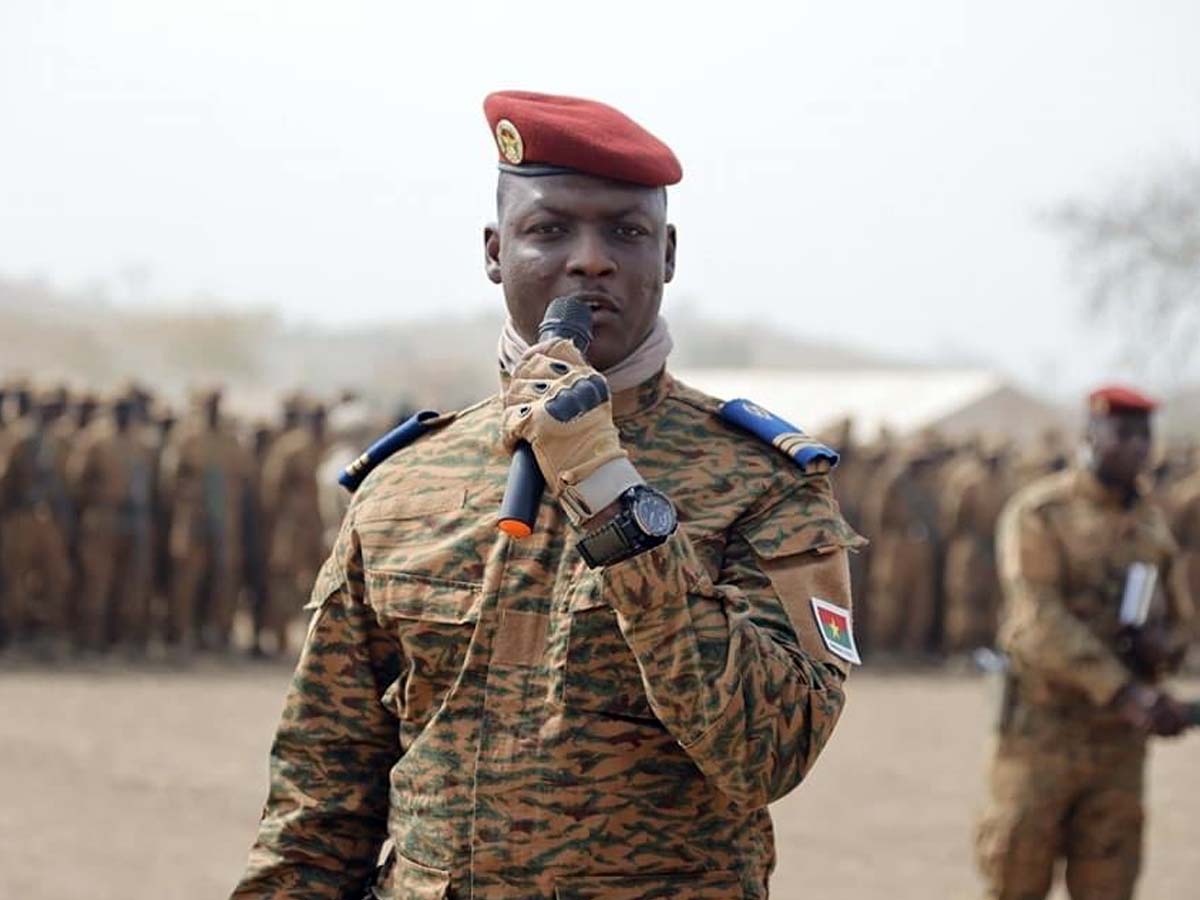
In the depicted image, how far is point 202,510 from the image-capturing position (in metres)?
15.9

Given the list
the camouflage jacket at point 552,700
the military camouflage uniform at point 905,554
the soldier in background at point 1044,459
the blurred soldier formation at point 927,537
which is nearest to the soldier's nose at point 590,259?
the camouflage jacket at point 552,700

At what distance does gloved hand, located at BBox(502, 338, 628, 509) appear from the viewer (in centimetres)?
233

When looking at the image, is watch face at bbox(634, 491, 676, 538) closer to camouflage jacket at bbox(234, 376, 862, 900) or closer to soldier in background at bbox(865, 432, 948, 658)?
camouflage jacket at bbox(234, 376, 862, 900)

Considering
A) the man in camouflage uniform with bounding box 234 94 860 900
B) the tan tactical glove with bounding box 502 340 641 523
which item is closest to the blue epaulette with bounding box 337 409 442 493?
the man in camouflage uniform with bounding box 234 94 860 900

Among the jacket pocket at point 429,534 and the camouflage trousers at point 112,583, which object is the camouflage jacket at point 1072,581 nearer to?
the jacket pocket at point 429,534

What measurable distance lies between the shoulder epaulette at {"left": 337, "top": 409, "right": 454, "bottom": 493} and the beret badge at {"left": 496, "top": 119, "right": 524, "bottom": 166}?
1.35ft

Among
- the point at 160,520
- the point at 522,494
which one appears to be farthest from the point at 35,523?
the point at 522,494

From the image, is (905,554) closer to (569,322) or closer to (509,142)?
(509,142)

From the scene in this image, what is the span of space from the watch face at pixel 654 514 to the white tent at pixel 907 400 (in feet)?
109

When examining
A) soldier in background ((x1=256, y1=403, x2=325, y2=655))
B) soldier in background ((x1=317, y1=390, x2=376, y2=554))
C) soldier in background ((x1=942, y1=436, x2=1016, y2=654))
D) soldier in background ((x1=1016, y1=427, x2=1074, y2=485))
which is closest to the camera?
soldier in background ((x1=317, y1=390, x2=376, y2=554))

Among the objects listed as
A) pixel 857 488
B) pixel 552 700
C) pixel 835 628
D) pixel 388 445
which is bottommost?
pixel 857 488

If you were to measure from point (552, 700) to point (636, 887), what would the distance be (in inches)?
10.4

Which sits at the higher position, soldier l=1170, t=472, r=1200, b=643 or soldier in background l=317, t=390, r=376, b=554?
soldier in background l=317, t=390, r=376, b=554

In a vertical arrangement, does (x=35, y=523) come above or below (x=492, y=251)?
below
